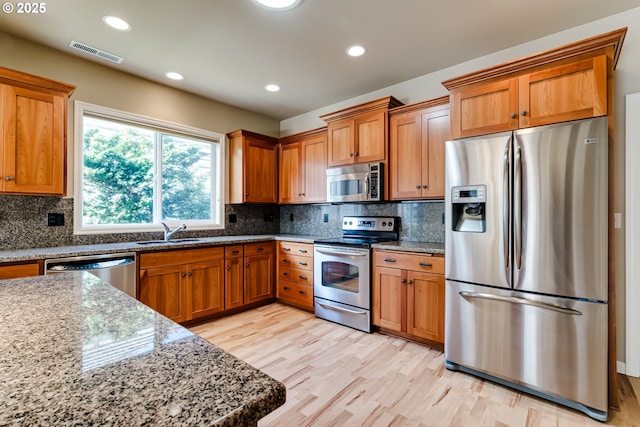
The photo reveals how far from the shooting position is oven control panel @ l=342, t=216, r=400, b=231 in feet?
11.3

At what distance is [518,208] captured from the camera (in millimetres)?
2020

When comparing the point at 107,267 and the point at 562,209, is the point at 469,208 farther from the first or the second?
the point at 107,267

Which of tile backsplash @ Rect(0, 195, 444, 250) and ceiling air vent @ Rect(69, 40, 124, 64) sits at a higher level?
ceiling air vent @ Rect(69, 40, 124, 64)

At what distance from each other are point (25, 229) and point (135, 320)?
2617mm

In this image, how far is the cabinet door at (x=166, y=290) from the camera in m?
2.81

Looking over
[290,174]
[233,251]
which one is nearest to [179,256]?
[233,251]

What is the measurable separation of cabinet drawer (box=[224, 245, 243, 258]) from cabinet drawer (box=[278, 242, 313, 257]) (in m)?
0.55

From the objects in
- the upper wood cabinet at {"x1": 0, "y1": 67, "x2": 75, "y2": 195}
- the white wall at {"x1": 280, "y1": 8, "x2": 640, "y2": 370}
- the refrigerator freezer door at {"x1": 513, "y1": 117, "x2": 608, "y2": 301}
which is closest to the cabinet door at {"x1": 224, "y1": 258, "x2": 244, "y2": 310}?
the upper wood cabinet at {"x1": 0, "y1": 67, "x2": 75, "y2": 195}

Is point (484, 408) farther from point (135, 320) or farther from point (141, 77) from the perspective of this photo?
point (141, 77)

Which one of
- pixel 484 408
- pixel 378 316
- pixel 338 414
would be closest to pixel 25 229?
pixel 338 414

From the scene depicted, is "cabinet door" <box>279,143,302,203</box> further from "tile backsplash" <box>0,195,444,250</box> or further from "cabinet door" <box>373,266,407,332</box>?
"cabinet door" <box>373,266,407,332</box>

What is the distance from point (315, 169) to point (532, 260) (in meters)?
2.60

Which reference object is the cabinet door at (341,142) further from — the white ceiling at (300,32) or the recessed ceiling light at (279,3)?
the recessed ceiling light at (279,3)

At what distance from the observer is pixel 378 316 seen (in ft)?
9.81
